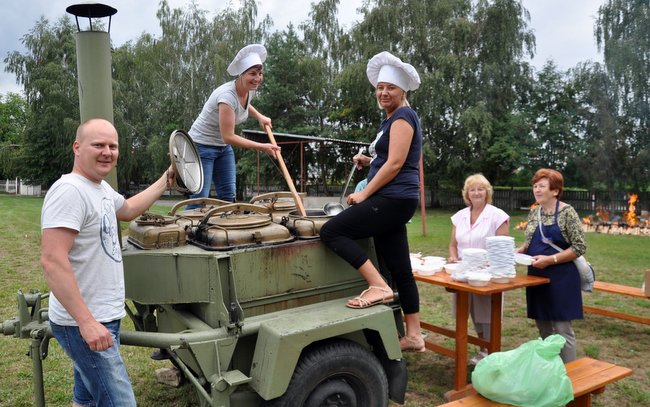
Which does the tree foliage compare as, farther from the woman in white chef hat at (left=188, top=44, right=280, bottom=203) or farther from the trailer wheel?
the trailer wheel

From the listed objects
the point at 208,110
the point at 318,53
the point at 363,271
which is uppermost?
the point at 318,53

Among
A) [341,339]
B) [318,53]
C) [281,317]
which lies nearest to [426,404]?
[341,339]

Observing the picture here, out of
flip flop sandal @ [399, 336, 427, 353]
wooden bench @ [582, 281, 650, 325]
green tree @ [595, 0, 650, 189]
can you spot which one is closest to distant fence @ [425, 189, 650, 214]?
green tree @ [595, 0, 650, 189]

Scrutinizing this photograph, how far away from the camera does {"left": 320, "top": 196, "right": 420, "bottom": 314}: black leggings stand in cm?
318

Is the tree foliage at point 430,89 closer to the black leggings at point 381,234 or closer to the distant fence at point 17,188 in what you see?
the distant fence at point 17,188

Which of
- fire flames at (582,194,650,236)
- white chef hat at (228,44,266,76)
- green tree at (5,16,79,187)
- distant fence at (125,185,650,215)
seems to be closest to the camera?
white chef hat at (228,44,266,76)

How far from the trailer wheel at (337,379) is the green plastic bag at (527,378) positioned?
0.63 m

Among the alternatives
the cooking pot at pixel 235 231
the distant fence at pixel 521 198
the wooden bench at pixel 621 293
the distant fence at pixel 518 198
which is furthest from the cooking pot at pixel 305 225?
the distant fence at pixel 521 198

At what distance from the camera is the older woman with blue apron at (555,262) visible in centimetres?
401

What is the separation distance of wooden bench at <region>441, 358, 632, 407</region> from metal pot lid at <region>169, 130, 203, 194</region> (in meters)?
1.99

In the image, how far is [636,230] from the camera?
15.3 m

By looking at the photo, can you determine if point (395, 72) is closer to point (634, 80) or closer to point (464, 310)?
point (464, 310)

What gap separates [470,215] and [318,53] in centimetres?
2524

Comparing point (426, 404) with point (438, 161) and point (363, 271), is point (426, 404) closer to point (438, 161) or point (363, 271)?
point (363, 271)
